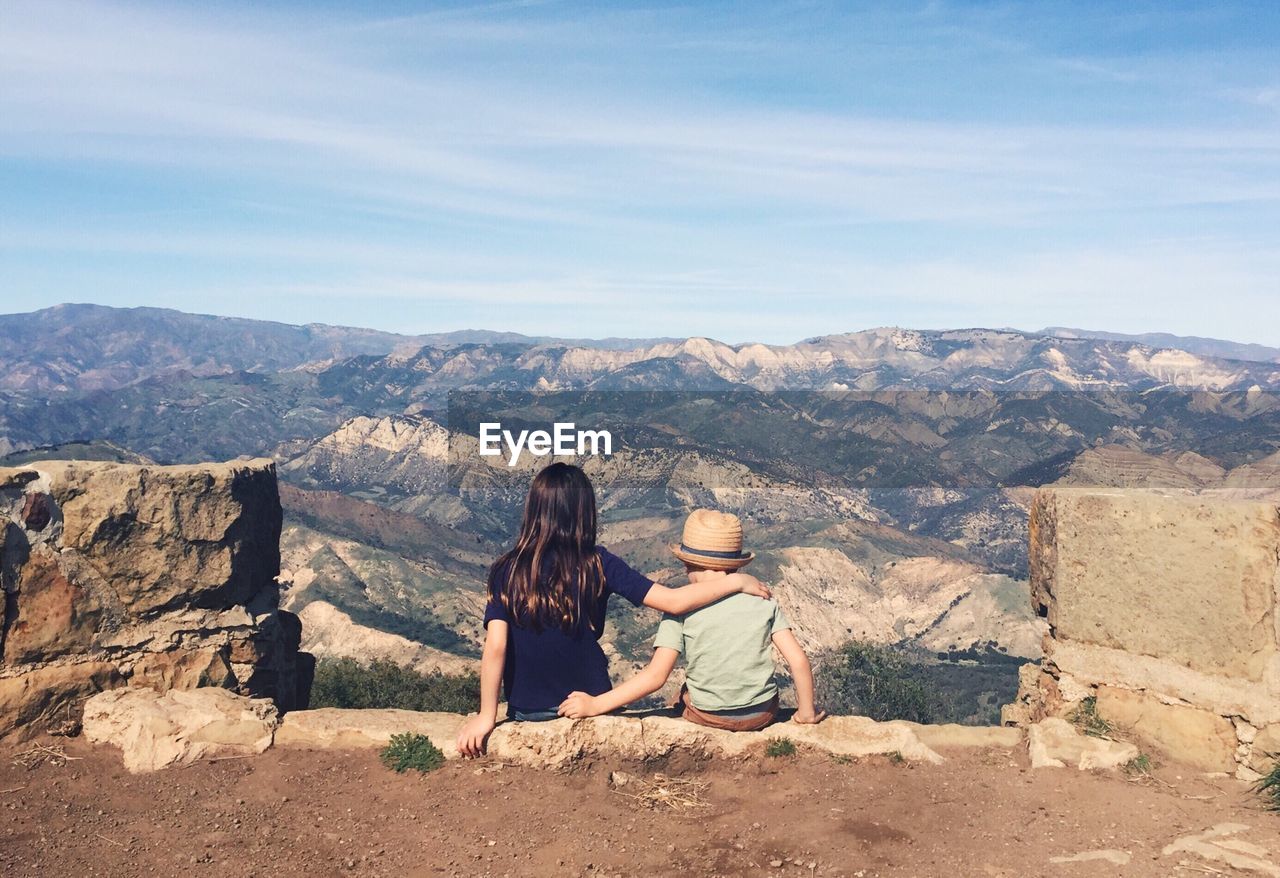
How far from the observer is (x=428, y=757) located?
8359mm

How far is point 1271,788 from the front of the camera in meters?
8.07

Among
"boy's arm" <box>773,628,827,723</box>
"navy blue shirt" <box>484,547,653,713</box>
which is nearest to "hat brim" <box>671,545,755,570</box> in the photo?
"navy blue shirt" <box>484,547,653,713</box>

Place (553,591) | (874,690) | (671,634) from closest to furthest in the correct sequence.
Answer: (553,591) < (671,634) < (874,690)

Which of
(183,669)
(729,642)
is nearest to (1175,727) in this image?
(729,642)

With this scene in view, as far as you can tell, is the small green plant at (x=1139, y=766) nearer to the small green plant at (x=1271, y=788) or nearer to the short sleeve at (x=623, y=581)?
the small green plant at (x=1271, y=788)

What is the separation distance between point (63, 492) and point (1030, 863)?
925cm

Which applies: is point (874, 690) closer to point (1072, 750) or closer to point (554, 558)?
point (1072, 750)

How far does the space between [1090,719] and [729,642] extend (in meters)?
3.90

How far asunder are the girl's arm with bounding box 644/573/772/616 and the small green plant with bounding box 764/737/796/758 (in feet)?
4.82

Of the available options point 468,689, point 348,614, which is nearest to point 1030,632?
point 348,614

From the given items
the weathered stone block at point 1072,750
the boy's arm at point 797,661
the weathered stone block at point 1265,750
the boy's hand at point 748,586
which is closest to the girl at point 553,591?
the boy's hand at point 748,586

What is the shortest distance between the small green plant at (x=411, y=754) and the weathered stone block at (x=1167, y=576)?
6.24m

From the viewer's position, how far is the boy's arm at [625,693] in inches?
314

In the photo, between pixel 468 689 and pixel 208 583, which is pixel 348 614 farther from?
pixel 208 583
